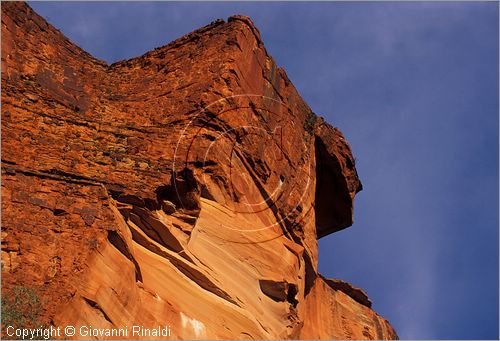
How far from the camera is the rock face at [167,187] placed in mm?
24000

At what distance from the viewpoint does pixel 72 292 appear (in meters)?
22.8

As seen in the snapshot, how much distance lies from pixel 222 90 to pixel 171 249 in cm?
634

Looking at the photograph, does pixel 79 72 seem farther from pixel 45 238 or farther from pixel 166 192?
pixel 45 238

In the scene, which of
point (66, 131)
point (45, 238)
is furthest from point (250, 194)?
point (45, 238)

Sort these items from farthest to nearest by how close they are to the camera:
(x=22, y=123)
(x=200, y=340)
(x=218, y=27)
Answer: (x=218, y=27), (x=22, y=123), (x=200, y=340)

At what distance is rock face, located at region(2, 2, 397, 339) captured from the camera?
24.0 m

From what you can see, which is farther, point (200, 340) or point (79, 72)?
point (79, 72)

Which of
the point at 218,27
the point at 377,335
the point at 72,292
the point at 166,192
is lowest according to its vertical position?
the point at 72,292

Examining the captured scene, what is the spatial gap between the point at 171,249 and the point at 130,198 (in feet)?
5.34

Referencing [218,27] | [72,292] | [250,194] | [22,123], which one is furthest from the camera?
[218,27]

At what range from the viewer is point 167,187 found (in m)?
27.8

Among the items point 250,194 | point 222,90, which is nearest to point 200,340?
point 250,194

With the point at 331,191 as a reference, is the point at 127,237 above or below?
below

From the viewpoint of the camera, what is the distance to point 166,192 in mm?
27844
